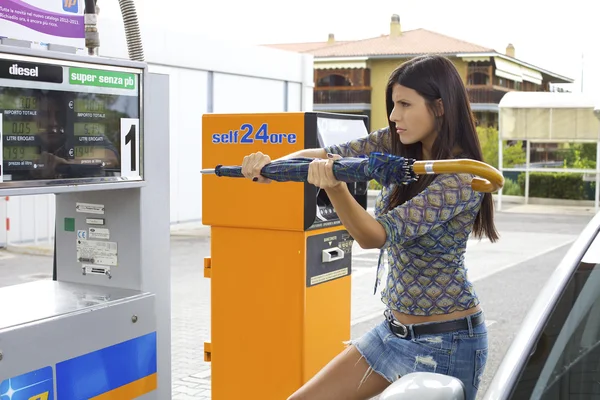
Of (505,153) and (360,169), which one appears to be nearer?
(360,169)

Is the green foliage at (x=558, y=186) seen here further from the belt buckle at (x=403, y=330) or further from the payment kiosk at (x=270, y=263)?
the belt buckle at (x=403, y=330)

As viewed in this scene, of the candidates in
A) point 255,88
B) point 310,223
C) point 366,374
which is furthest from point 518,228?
point 366,374

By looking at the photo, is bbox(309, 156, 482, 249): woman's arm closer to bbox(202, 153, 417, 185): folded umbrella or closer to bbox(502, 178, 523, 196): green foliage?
bbox(202, 153, 417, 185): folded umbrella

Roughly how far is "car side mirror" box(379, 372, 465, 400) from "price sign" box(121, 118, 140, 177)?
5.57 ft

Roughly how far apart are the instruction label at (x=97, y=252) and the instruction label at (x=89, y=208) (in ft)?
0.41

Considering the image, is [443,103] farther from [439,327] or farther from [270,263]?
[270,263]

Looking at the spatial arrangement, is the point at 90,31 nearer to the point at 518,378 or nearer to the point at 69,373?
the point at 69,373

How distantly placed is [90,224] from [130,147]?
445 mm

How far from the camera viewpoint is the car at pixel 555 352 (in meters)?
1.81

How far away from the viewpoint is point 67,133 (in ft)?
9.48

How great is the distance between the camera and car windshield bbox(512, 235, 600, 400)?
1.88 meters

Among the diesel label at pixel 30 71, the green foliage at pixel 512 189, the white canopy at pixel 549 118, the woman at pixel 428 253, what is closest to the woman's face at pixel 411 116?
the woman at pixel 428 253

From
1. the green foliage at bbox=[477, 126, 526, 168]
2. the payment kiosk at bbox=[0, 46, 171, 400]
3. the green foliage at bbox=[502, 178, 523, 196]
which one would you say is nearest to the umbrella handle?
the payment kiosk at bbox=[0, 46, 171, 400]

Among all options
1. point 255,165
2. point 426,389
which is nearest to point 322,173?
point 255,165
